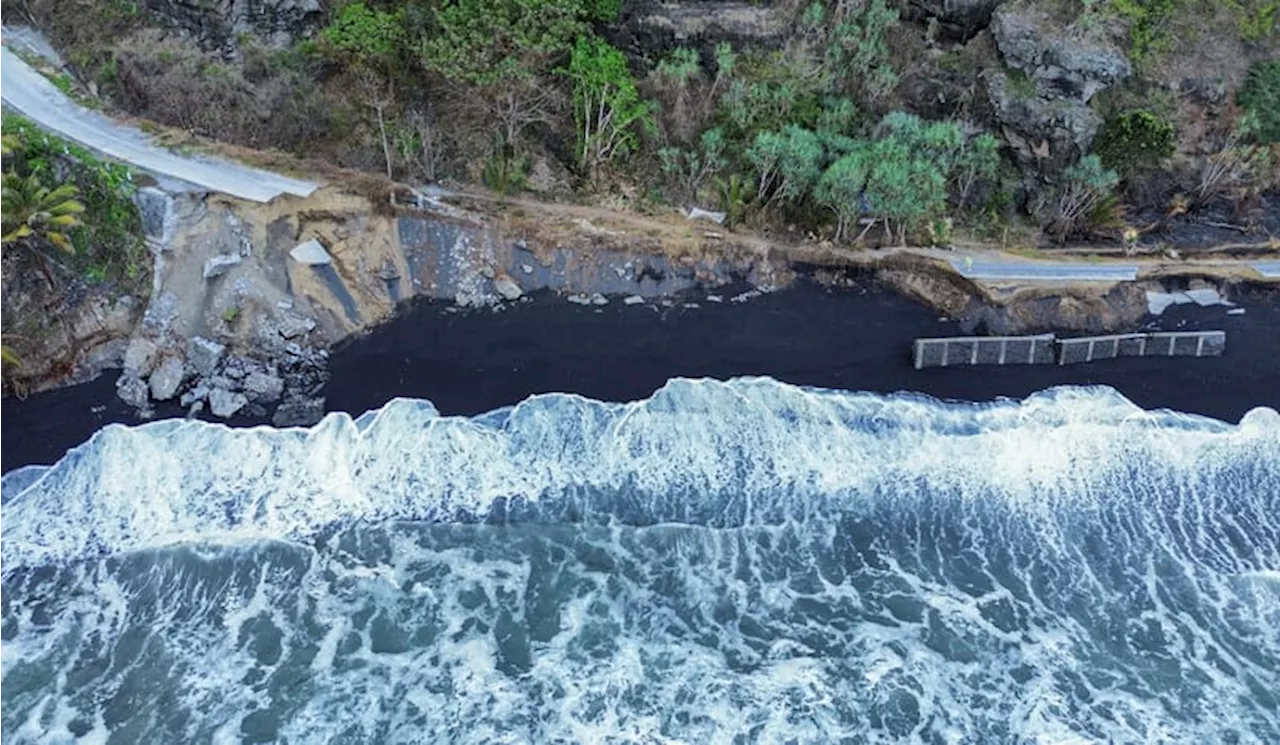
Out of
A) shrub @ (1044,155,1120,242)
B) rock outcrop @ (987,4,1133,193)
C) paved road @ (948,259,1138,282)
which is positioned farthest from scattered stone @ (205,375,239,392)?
shrub @ (1044,155,1120,242)

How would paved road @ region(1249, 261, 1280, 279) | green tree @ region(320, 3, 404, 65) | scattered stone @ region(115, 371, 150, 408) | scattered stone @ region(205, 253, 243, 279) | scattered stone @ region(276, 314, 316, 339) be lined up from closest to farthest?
scattered stone @ region(115, 371, 150, 408)
scattered stone @ region(276, 314, 316, 339)
scattered stone @ region(205, 253, 243, 279)
green tree @ region(320, 3, 404, 65)
paved road @ region(1249, 261, 1280, 279)

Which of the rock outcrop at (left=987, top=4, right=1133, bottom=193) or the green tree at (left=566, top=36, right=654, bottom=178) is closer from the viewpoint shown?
the green tree at (left=566, top=36, right=654, bottom=178)

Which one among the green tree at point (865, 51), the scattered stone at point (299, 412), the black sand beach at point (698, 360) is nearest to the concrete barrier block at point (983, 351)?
the black sand beach at point (698, 360)

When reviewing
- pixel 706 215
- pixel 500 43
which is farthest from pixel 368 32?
pixel 706 215

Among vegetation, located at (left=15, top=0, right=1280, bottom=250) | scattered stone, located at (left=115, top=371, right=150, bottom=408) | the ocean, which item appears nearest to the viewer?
the ocean

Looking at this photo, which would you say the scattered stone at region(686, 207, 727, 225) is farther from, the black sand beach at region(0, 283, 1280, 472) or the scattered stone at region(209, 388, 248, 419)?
the scattered stone at region(209, 388, 248, 419)

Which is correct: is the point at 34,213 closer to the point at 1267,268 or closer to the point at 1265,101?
the point at 1267,268

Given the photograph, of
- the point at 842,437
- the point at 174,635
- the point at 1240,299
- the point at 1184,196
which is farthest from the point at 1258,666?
the point at 174,635

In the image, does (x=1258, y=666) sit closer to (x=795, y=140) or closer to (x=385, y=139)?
(x=795, y=140)
